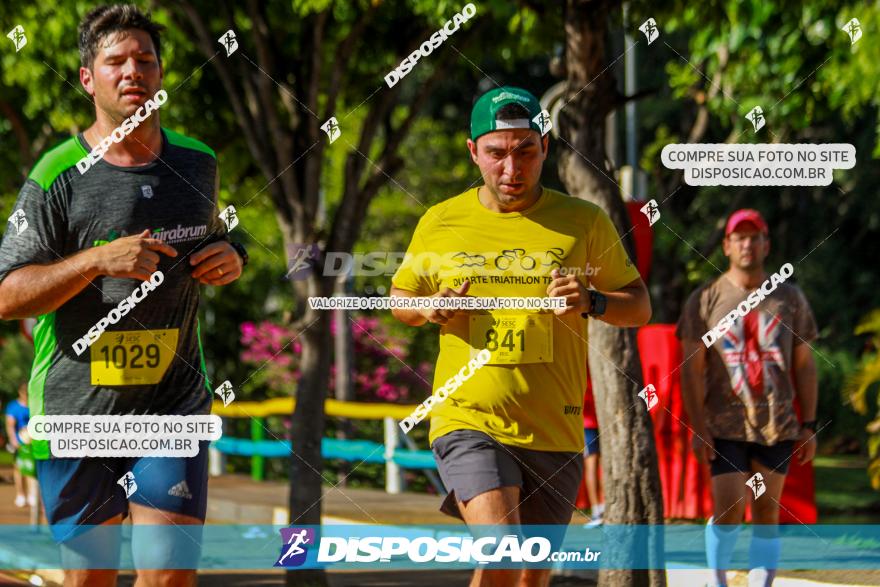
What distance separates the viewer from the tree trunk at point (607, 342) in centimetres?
751

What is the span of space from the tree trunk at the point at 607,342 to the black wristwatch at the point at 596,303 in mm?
2145

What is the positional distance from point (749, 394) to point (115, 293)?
12.5 ft

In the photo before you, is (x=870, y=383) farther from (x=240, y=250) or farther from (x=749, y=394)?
(x=240, y=250)

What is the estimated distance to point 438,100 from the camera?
30125 millimetres

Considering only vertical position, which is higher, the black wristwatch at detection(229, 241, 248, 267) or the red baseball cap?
the red baseball cap

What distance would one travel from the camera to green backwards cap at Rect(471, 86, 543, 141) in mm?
5352

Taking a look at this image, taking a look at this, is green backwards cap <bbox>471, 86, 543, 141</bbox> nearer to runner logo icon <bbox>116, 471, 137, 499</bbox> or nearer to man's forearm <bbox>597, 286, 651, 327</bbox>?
man's forearm <bbox>597, 286, 651, 327</bbox>

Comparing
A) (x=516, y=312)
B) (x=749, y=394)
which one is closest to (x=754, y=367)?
(x=749, y=394)

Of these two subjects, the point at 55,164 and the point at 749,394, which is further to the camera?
the point at 749,394

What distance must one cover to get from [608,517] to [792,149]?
230 centimetres

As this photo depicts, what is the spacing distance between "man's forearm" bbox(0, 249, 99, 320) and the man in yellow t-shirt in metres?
1.31

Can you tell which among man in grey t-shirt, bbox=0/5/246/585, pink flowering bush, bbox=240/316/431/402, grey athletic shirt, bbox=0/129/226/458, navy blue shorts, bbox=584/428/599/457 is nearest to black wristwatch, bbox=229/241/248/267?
man in grey t-shirt, bbox=0/5/246/585

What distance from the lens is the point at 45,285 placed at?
4.48m

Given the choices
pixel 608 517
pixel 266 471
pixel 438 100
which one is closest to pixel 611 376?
pixel 608 517
